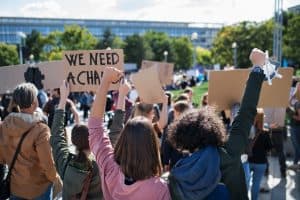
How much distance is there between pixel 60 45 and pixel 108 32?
103 ft

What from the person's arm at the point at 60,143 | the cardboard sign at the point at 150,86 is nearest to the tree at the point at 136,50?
the cardboard sign at the point at 150,86

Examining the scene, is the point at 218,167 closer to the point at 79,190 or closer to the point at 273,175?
the point at 79,190

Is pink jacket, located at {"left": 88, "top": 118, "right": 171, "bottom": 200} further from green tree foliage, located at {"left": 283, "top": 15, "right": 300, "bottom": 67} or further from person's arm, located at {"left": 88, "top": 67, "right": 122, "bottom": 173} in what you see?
green tree foliage, located at {"left": 283, "top": 15, "right": 300, "bottom": 67}

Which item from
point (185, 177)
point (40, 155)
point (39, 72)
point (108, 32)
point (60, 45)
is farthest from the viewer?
point (108, 32)

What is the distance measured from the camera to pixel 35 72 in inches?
213

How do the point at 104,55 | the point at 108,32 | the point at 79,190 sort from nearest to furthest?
the point at 79,190 < the point at 104,55 < the point at 108,32

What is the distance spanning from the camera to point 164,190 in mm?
2217

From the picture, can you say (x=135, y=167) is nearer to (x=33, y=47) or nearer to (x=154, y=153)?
(x=154, y=153)

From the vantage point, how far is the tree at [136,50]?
79875 mm

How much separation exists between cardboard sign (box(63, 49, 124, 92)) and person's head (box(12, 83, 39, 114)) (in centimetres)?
96

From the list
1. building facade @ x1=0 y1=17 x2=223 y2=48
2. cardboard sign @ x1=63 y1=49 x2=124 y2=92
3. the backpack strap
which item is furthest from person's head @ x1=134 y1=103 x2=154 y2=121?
building facade @ x1=0 y1=17 x2=223 y2=48

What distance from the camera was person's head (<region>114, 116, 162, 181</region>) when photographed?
7.23 ft

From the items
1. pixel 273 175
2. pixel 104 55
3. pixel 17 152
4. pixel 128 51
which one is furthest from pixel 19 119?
pixel 128 51

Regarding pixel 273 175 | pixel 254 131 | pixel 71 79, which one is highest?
pixel 71 79
